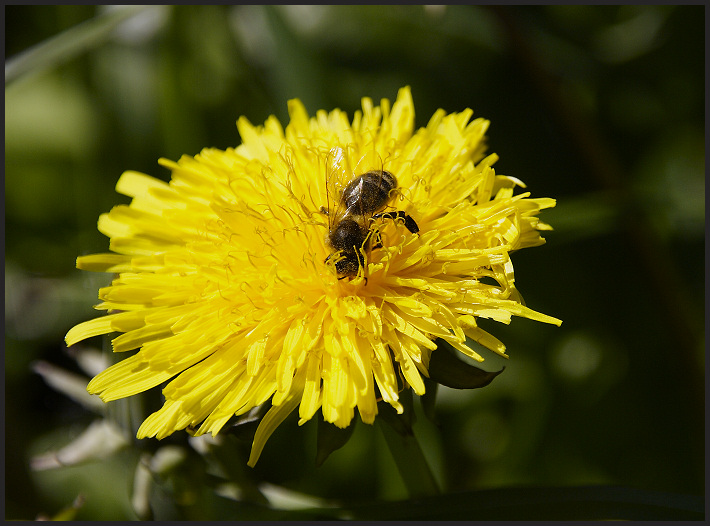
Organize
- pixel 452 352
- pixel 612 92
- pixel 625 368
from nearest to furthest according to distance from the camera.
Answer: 1. pixel 452 352
2. pixel 625 368
3. pixel 612 92

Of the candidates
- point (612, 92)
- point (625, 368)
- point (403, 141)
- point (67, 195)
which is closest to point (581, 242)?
point (625, 368)

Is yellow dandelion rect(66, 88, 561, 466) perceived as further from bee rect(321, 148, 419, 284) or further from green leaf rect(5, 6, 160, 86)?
green leaf rect(5, 6, 160, 86)

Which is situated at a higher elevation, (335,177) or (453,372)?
(335,177)

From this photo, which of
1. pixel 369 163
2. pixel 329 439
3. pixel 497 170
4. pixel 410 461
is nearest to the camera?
pixel 329 439

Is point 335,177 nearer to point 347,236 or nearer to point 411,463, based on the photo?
point 347,236

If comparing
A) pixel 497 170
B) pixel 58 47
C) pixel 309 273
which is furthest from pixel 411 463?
pixel 58 47

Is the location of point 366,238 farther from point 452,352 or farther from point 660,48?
point 660,48
